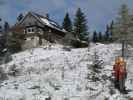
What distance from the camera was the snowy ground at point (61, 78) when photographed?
25094mm

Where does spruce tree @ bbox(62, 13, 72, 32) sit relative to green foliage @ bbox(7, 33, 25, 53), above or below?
above

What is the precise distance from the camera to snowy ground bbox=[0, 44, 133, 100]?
25.1 meters

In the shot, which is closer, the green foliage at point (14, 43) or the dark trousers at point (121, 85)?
the dark trousers at point (121, 85)

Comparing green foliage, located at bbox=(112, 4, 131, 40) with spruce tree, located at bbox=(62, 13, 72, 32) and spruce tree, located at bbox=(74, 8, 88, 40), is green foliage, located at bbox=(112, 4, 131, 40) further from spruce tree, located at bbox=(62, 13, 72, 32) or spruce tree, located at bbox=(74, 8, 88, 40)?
spruce tree, located at bbox=(62, 13, 72, 32)

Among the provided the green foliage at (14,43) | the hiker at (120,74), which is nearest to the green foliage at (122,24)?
the green foliage at (14,43)

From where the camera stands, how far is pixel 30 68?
121 feet

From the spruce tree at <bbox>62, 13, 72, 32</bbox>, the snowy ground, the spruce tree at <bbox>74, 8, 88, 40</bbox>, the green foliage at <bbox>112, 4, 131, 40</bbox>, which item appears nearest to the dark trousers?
the snowy ground

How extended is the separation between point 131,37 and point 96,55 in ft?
43.6

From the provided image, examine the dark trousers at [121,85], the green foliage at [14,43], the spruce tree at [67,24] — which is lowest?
the dark trousers at [121,85]

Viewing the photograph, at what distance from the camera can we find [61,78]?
31.4 metres

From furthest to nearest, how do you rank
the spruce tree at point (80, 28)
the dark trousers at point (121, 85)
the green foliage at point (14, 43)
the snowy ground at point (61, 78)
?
the spruce tree at point (80, 28) → the green foliage at point (14, 43) → the dark trousers at point (121, 85) → the snowy ground at point (61, 78)

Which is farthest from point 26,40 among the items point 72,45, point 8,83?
point 8,83

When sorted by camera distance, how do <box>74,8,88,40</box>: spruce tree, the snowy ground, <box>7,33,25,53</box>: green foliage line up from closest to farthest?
the snowy ground
<box>7,33,25,53</box>: green foliage
<box>74,8,88,40</box>: spruce tree

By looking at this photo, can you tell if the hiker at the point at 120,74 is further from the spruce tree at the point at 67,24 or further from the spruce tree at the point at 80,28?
the spruce tree at the point at 67,24
